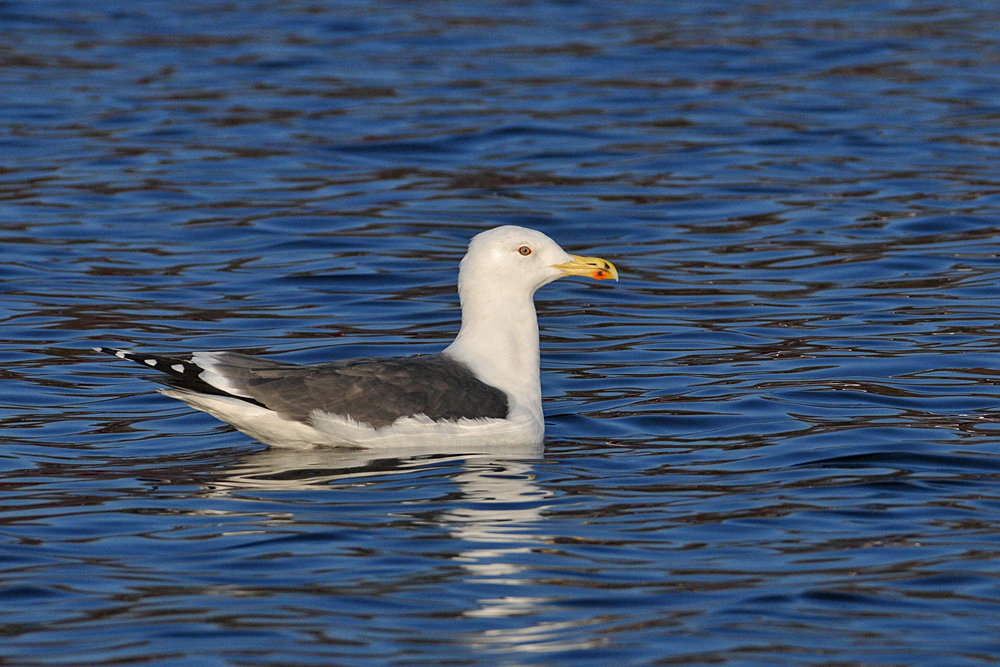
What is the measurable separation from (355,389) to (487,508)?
1.33 meters

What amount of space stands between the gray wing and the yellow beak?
1.13 m

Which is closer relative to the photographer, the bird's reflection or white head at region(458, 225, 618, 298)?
the bird's reflection

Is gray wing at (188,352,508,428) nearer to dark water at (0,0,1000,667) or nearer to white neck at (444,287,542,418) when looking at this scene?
dark water at (0,0,1000,667)

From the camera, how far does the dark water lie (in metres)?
6.55

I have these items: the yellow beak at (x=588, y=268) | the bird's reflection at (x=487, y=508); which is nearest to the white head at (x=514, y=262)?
the yellow beak at (x=588, y=268)

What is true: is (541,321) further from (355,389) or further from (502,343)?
(355,389)

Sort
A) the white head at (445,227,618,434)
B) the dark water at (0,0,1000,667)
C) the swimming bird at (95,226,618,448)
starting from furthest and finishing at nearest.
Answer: the white head at (445,227,618,434) → the swimming bird at (95,226,618,448) → the dark water at (0,0,1000,667)

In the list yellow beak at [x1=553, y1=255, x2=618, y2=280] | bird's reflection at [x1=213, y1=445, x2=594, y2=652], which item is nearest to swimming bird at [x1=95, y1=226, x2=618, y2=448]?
bird's reflection at [x1=213, y1=445, x2=594, y2=652]

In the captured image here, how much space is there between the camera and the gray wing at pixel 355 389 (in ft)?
29.0

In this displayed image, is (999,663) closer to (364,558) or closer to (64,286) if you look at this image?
(364,558)

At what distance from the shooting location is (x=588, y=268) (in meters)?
9.98

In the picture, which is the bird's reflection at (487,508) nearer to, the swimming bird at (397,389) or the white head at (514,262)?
the swimming bird at (397,389)

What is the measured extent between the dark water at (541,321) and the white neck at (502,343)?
45 cm

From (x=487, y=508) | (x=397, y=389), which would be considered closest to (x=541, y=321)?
(x=397, y=389)
